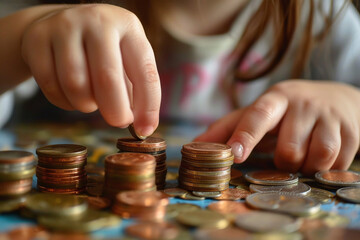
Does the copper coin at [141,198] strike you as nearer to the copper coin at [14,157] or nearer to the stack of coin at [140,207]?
the stack of coin at [140,207]

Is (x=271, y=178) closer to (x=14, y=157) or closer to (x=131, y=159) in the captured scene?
(x=131, y=159)

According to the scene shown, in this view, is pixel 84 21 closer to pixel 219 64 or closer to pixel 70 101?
pixel 70 101

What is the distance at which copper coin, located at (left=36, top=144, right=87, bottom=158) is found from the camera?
23.6 inches

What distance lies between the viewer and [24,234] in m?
0.43

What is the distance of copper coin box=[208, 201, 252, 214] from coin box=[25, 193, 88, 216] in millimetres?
185

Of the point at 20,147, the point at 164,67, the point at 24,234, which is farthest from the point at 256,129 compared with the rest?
the point at 164,67

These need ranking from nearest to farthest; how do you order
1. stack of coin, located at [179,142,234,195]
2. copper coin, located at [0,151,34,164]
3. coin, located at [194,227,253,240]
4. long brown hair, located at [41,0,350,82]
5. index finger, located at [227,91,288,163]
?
coin, located at [194,227,253,240], copper coin, located at [0,151,34,164], stack of coin, located at [179,142,234,195], index finger, located at [227,91,288,163], long brown hair, located at [41,0,350,82]

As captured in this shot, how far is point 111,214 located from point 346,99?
0.68 meters

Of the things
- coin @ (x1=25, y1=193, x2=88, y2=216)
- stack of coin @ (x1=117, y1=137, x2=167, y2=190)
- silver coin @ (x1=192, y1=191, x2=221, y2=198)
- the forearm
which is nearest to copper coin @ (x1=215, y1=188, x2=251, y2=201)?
silver coin @ (x1=192, y1=191, x2=221, y2=198)

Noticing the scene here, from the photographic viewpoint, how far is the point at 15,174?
0.53 metres

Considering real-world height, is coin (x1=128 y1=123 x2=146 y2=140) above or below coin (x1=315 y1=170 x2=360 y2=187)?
above

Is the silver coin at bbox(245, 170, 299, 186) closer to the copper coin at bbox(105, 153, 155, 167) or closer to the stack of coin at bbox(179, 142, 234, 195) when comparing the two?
the stack of coin at bbox(179, 142, 234, 195)

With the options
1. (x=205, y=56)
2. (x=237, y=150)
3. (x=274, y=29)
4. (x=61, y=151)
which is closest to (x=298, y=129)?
(x=237, y=150)

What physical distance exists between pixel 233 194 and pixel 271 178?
0.38ft
